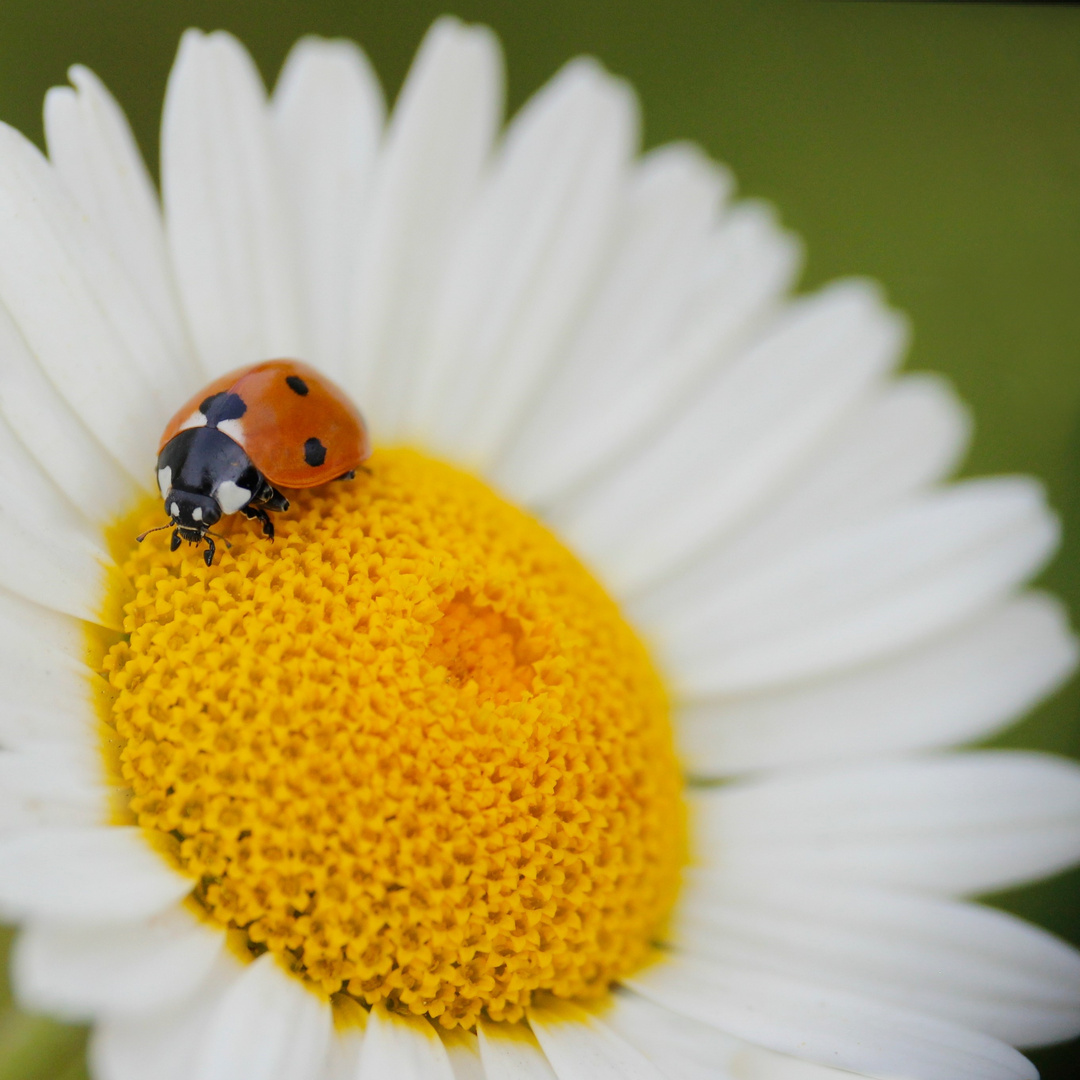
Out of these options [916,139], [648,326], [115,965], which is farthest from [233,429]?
[916,139]

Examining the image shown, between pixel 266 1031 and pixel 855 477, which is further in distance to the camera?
pixel 855 477

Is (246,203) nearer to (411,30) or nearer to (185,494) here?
(185,494)

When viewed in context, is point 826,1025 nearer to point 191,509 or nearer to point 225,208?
point 191,509

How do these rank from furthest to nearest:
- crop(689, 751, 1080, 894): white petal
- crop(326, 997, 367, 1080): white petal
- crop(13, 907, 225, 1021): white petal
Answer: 1. crop(689, 751, 1080, 894): white petal
2. crop(326, 997, 367, 1080): white petal
3. crop(13, 907, 225, 1021): white petal

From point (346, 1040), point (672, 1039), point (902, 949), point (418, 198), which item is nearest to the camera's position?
point (346, 1040)

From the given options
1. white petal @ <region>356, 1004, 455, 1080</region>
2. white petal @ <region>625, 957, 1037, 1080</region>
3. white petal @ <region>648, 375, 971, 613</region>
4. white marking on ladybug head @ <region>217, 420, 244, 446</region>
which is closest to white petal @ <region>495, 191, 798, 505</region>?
white petal @ <region>648, 375, 971, 613</region>

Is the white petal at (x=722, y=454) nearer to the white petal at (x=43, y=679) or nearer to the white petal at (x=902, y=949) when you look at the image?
the white petal at (x=902, y=949)

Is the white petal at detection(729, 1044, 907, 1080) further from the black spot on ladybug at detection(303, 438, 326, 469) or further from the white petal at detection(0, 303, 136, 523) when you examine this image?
the white petal at detection(0, 303, 136, 523)
